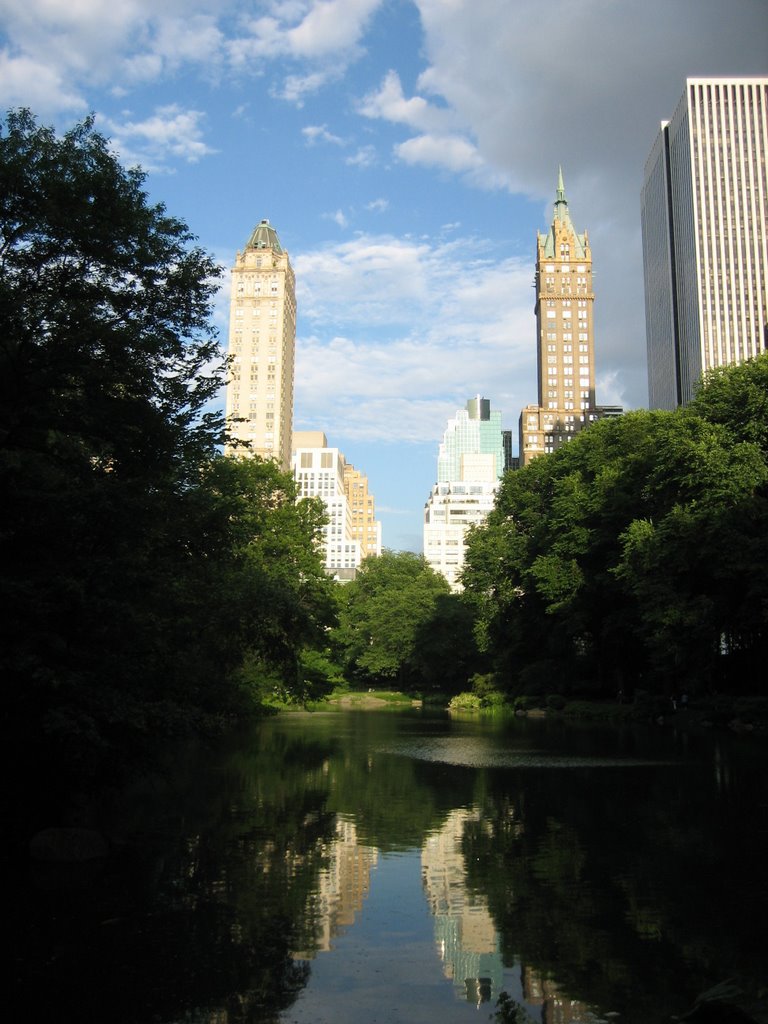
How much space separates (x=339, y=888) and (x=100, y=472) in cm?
767

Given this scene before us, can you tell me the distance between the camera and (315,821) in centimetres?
1706

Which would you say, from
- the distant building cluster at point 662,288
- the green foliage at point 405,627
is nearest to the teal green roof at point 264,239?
the distant building cluster at point 662,288

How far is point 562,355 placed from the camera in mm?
167750

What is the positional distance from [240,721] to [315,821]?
30421 millimetres

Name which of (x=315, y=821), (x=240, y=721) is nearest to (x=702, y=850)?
(x=315, y=821)

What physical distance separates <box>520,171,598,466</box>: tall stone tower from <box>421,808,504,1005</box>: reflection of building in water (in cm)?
15218

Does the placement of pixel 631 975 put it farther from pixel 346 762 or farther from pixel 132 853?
pixel 346 762

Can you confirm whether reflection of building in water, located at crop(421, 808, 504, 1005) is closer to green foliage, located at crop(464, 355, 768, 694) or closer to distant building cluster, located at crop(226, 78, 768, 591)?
green foliage, located at crop(464, 355, 768, 694)

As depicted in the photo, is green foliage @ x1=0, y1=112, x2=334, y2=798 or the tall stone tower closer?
green foliage @ x1=0, y1=112, x2=334, y2=798

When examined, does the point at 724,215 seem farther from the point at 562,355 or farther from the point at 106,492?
the point at 106,492

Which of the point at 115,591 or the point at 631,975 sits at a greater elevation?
the point at 115,591

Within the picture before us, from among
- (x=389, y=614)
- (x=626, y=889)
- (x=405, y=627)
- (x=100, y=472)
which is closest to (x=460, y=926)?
(x=626, y=889)

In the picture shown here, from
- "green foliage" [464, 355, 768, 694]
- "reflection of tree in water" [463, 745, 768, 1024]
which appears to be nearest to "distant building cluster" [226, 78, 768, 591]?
"green foliage" [464, 355, 768, 694]

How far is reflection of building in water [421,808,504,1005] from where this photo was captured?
854 centimetres
